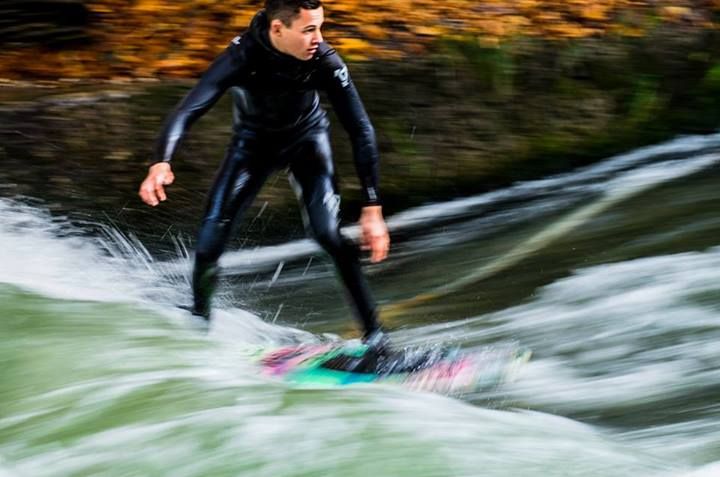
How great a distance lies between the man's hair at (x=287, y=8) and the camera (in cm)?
502

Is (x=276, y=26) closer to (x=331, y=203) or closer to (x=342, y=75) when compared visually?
(x=342, y=75)

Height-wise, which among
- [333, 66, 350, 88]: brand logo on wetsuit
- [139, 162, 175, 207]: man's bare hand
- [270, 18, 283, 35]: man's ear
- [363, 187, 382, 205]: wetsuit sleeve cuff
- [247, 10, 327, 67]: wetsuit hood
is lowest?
[363, 187, 382, 205]: wetsuit sleeve cuff

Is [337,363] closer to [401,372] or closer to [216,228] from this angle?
[401,372]

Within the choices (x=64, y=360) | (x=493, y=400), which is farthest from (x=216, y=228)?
(x=493, y=400)

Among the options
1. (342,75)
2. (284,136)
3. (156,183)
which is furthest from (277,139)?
(156,183)

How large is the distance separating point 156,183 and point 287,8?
91 cm

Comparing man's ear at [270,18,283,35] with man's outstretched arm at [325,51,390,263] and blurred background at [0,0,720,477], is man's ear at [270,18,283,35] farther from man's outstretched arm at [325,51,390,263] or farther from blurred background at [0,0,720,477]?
blurred background at [0,0,720,477]

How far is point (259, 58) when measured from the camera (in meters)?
5.25

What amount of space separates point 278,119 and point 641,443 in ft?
7.02

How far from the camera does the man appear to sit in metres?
5.11

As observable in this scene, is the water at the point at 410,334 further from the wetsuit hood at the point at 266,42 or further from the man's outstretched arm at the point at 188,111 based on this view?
the wetsuit hood at the point at 266,42

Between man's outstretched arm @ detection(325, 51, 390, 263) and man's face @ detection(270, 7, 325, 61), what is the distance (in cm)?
13

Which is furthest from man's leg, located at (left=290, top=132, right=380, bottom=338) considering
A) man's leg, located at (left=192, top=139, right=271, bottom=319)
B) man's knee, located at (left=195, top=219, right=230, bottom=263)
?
man's knee, located at (left=195, top=219, right=230, bottom=263)

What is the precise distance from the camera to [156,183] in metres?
5.00
